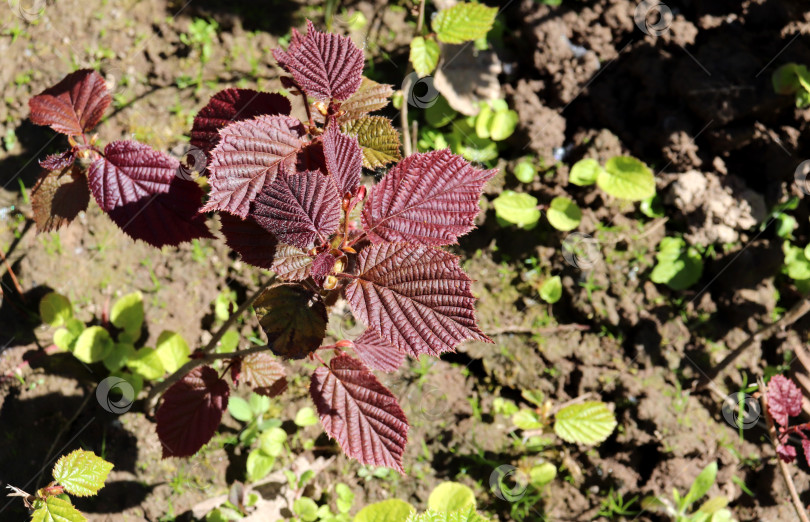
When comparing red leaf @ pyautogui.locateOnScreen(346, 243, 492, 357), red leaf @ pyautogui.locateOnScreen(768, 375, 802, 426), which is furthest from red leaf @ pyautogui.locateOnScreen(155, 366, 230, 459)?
red leaf @ pyautogui.locateOnScreen(768, 375, 802, 426)

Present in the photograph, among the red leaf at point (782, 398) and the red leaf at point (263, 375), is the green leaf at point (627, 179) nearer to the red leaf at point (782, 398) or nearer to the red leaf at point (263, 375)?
the red leaf at point (782, 398)

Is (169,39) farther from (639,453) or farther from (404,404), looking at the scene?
(639,453)

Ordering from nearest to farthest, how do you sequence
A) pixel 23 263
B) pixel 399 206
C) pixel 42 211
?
pixel 399 206
pixel 42 211
pixel 23 263

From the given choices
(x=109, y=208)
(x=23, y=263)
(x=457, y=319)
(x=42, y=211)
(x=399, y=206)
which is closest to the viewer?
(x=457, y=319)

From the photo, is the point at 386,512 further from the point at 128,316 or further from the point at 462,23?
the point at 462,23

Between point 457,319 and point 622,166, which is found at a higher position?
point 457,319

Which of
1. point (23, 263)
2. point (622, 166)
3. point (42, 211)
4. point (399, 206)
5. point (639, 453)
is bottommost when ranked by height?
point (639, 453)

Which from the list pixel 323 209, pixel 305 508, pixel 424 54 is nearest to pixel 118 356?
pixel 305 508

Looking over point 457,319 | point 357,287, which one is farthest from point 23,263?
point 457,319
